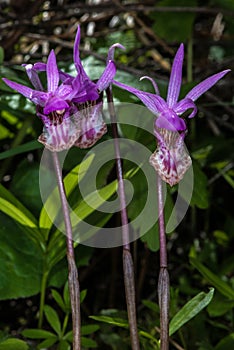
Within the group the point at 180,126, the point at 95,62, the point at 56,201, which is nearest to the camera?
the point at 180,126

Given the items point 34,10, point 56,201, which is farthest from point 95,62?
point 56,201

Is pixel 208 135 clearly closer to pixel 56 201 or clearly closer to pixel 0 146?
pixel 0 146

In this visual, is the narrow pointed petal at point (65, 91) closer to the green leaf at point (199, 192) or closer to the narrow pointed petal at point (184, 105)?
the narrow pointed petal at point (184, 105)

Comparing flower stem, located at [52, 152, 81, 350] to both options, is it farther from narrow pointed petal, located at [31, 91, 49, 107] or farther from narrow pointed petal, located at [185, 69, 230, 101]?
narrow pointed petal, located at [185, 69, 230, 101]

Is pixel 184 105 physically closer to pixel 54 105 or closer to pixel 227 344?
pixel 54 105

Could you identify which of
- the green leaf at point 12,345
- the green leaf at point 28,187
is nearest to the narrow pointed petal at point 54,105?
the green leaf at point 12,345

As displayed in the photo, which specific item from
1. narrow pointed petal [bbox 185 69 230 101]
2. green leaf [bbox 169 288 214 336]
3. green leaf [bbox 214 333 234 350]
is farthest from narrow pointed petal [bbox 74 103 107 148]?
green leaf [bbox 214 333 234 350]

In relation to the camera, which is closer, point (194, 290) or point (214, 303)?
point (214, 303)
